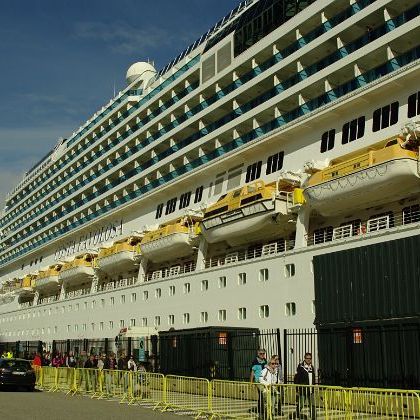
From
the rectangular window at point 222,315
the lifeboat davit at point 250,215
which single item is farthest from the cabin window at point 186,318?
the lifeboat davit at point 250,215

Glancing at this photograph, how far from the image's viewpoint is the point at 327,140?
1000 inches

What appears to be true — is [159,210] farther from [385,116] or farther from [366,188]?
[366,188]

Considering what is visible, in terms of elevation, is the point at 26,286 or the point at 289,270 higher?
the point at 26,286

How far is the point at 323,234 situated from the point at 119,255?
1674cm

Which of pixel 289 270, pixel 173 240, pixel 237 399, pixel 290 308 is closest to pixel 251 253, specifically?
pixel 289 270

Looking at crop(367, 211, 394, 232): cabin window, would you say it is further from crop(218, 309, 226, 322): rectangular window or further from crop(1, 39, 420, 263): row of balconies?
crop(218, 309, 226, 322): rectangular window

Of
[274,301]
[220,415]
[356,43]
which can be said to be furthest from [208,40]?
[220,415]

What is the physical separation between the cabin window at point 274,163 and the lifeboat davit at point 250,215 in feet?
3.67

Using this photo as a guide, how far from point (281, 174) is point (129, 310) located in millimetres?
14272

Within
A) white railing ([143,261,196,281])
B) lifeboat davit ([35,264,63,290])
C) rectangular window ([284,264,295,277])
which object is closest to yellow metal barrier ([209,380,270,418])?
rectangular window ([284,264,295,277])

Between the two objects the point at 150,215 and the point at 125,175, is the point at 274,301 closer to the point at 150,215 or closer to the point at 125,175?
the point at 150,215

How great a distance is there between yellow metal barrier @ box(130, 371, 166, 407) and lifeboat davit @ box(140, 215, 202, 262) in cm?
1287

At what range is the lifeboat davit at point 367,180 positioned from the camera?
20.0 meters

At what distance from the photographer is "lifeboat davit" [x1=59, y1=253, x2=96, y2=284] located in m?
42.7
